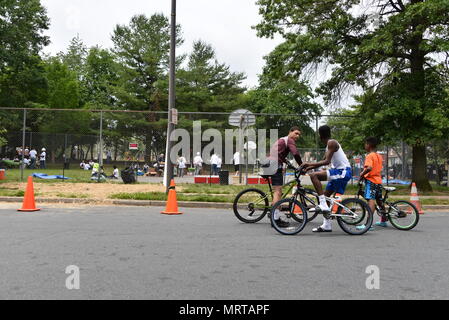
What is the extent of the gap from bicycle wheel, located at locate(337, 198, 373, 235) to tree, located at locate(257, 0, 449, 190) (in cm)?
871

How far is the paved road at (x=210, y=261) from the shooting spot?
399cm

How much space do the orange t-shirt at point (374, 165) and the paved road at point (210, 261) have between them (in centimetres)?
108

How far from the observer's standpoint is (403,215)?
26.6 ft

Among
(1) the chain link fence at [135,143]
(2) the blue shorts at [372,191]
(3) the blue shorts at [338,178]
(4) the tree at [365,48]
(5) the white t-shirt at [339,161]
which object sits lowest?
(2) the blue shorts at [372,191]

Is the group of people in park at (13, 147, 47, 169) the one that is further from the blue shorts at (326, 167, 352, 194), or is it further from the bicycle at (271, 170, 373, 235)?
the blue shorts at (326, 167, 352, 194)

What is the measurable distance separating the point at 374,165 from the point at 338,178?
126cm

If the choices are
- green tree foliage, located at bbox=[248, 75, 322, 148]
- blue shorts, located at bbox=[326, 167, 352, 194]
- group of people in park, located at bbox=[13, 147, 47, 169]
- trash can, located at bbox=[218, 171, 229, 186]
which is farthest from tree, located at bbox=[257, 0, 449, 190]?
group of people in park, located at bbox=[13, 147, 47, 169]

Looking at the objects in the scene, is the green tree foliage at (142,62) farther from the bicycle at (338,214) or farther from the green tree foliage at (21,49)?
the bicycle at (338,214)

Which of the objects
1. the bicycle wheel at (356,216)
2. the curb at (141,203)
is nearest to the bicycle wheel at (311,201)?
the bicycle wheel at (356,216)

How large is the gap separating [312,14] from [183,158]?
10.9m

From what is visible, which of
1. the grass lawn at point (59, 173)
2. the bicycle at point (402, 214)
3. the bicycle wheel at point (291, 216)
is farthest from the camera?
the grass lawn at point (59, 173)

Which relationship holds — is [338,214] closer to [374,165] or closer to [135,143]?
[374,165]

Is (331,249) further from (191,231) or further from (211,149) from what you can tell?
(211,149)

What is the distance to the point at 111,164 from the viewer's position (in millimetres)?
20656
